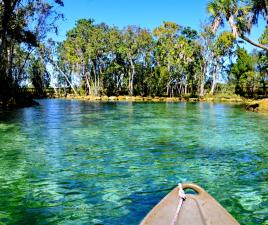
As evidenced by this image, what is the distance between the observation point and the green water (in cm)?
711

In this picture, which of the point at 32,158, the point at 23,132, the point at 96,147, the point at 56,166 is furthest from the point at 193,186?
the point at 23,132

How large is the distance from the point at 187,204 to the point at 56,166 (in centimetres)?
661

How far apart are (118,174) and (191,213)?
5348 millimetres

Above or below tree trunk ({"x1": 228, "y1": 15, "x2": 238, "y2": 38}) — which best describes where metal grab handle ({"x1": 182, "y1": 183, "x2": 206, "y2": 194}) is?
below

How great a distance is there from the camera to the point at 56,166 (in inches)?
423

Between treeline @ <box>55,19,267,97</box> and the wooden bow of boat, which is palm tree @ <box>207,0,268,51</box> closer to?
treeline @ <box>55,19,267,97</box>

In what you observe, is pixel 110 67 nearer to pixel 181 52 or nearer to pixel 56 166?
pixel 181 52

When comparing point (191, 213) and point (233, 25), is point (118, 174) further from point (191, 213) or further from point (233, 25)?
point (233, 25)

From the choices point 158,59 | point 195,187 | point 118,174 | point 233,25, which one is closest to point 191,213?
point 195,187

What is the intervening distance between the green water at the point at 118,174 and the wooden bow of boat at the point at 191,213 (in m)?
1.92

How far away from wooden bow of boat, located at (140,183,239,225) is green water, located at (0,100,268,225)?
1920 millimetres

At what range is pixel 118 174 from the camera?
983 cm

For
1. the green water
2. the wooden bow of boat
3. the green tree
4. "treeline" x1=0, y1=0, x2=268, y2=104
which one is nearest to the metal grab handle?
the wooden bow of boat

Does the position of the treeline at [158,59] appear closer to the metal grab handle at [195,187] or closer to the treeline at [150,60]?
the treeline at [150,60]
